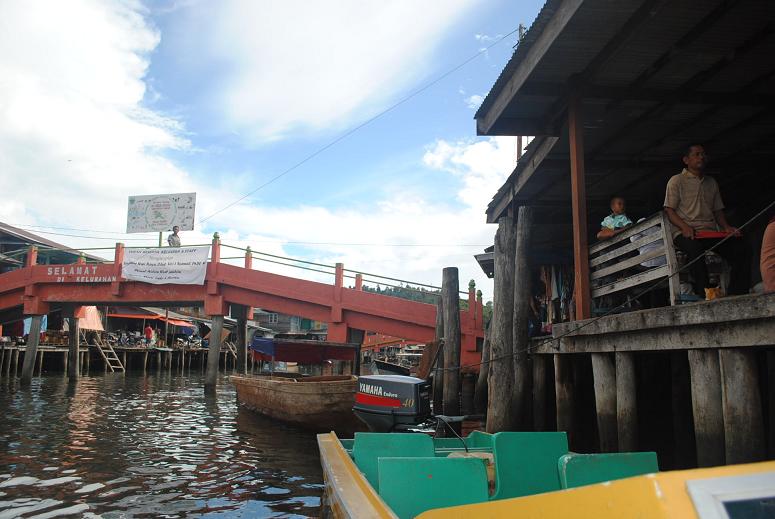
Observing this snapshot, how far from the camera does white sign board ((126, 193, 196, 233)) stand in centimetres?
2356

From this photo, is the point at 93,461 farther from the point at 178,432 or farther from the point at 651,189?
the point at 651,189

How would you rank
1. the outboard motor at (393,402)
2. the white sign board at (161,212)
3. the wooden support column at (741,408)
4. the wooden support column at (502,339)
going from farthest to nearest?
the white sign board at (161,212) → the outboard motor at (393,402) → the wooden support column at (502,339) → the wooden support column at (741,408)

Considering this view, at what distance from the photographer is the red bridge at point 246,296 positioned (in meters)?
15.4

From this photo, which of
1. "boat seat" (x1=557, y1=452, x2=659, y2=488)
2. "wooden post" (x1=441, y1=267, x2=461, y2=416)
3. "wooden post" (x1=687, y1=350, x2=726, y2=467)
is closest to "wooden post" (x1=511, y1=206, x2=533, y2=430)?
"wooden post" (x1=441, y1=267, x2=461, y2=416)

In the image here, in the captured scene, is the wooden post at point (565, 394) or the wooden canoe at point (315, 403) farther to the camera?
the wooden canoe at point (315, 403)

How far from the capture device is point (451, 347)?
9.76 meters

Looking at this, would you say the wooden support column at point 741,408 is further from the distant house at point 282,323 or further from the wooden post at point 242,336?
the distant house at point 282,323

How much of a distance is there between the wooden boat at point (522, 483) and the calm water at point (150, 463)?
189 centimetres

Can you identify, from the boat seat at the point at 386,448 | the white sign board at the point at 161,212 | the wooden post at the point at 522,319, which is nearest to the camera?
the boat seat at the point at 386,448

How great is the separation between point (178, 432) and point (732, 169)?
413 inches

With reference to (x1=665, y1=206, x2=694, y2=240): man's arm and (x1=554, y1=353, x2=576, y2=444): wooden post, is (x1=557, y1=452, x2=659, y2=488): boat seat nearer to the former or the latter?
(x1=665, y1=206, x2=694, y2=240): man's arm

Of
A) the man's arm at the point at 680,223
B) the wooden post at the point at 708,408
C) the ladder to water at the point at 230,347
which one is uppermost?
the man's arm at the point at 680,223

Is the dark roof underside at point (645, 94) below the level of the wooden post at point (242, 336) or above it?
above

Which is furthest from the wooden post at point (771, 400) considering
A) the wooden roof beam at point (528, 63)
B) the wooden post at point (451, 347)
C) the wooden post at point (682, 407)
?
the wooden post at point (451, 347)
